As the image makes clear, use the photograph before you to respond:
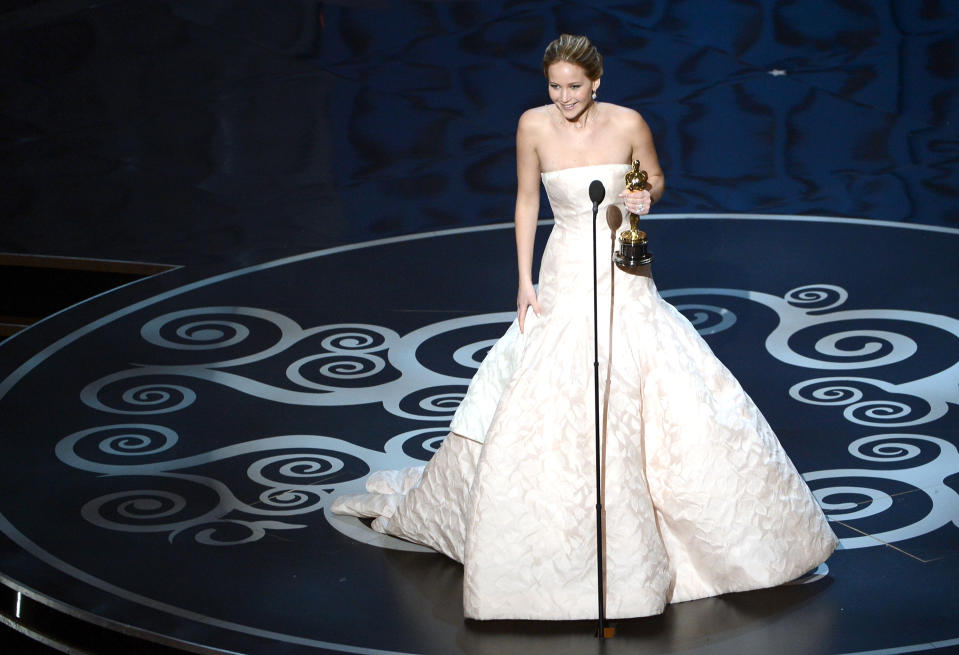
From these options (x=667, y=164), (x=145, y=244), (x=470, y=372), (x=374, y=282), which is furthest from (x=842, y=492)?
(x=145, y=244)

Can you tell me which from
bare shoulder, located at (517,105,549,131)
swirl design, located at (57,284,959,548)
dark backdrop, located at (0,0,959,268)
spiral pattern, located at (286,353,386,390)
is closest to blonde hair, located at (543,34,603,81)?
bare shoulder, located at (517,105,549,131)

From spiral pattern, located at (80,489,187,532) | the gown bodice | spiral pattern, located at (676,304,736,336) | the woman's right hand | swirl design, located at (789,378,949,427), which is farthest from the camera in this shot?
spiral pattern, located at (676,304,736,336)

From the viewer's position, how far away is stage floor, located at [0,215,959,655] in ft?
12.5

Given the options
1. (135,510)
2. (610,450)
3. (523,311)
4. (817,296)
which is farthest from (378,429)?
(817,296)

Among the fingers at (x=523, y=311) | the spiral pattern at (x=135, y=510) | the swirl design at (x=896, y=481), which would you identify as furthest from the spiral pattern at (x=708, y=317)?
the spiral pattern at (x=135, y=510)

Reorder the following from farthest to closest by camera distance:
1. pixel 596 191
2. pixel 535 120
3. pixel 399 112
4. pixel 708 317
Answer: pixel 399 112, pixel 708 317, pixel 535 120, pixel 596 191

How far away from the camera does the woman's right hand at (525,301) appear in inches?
154

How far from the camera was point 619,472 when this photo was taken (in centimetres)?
369

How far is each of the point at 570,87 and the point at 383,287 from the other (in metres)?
3.24

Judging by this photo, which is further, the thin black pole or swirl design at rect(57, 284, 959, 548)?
swirl design at rect(57, 284, 959, 548)

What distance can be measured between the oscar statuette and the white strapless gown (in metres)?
0.09

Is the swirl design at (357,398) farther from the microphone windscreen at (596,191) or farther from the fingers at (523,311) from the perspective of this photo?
the microphone windscreen at (596,191)

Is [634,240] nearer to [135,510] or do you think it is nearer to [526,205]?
[526,205]

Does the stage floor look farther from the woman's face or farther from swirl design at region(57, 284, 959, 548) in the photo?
the woman's face
